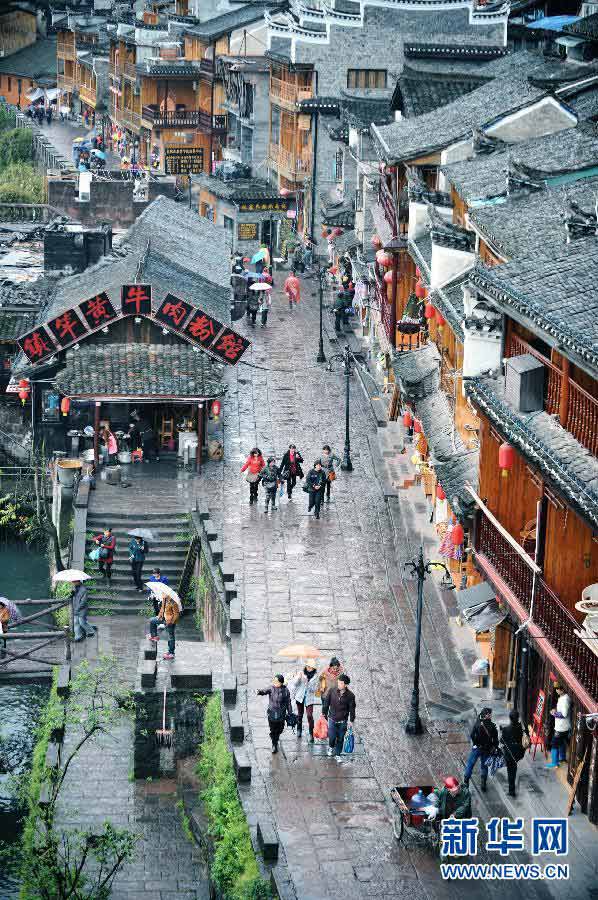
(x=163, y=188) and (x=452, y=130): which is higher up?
(x=452, y=130)

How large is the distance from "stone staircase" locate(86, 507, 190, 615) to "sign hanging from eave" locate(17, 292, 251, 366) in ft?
19.4

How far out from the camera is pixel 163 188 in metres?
86.9

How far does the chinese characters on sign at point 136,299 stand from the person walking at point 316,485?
8590 mm

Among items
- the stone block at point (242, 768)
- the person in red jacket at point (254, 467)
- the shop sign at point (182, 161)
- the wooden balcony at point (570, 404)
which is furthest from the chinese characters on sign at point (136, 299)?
the shop sign at point (182, 161)

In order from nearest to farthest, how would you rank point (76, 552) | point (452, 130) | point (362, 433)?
1. point (76, 552)
2. point (452, 130)
3. point (362, 433)

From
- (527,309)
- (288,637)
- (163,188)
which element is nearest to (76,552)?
(288,637)

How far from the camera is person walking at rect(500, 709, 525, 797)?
32.0m

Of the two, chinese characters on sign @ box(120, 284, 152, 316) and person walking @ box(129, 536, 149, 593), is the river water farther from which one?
chinese characters on sign @ box(120, 284, 152, 316)

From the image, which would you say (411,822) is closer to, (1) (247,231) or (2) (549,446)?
(2) (549,446)

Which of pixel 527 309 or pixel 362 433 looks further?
pixel 362 433

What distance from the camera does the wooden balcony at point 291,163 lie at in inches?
3268

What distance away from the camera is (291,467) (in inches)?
1946

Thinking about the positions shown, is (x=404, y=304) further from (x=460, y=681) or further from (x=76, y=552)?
(x=460, y=681)

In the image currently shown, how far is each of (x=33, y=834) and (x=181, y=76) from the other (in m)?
76.1
